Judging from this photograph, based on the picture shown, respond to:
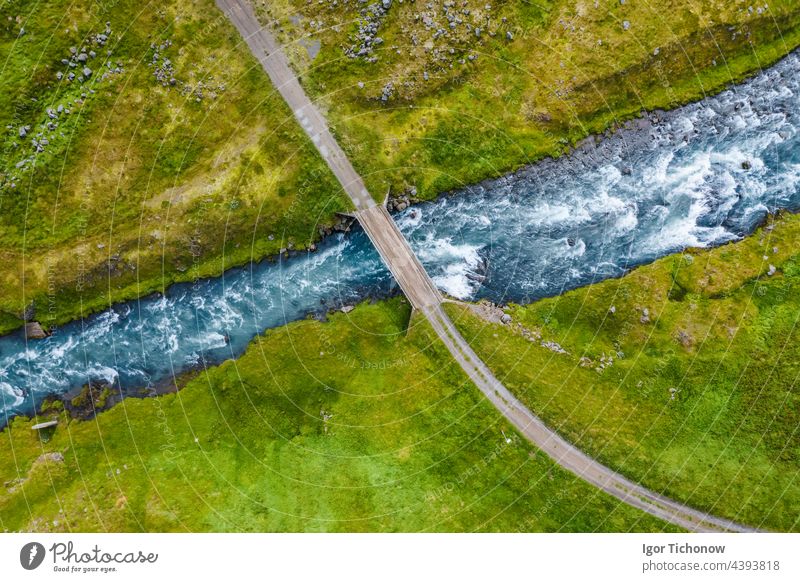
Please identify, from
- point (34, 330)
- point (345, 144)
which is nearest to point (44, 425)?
point (34, 330)

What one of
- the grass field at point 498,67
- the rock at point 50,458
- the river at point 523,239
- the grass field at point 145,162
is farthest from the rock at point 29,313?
the grass field at point 498,67

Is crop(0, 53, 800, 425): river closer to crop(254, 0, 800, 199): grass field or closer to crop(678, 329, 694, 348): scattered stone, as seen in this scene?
crop(254, 0, 800, 199): grass field

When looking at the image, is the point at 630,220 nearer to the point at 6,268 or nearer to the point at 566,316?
the point at 566,316

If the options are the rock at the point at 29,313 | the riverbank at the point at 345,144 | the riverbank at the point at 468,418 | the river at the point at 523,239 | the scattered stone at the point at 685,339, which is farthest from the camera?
the rock at the point at 29,313

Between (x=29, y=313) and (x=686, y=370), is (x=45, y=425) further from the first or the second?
(x=686, y=370)

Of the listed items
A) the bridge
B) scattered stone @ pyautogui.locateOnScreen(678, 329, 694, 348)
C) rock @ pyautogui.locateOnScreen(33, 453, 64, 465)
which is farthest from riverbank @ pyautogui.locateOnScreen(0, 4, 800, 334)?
scattered stone @ pyautogui.locateOnScreen(678, 329, 694, 348)

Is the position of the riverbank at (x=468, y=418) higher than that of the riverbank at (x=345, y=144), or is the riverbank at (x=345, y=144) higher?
the riverbank at (x=345, y=144)

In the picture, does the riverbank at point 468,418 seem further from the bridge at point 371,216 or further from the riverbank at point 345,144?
the riverbank at point 345,144
